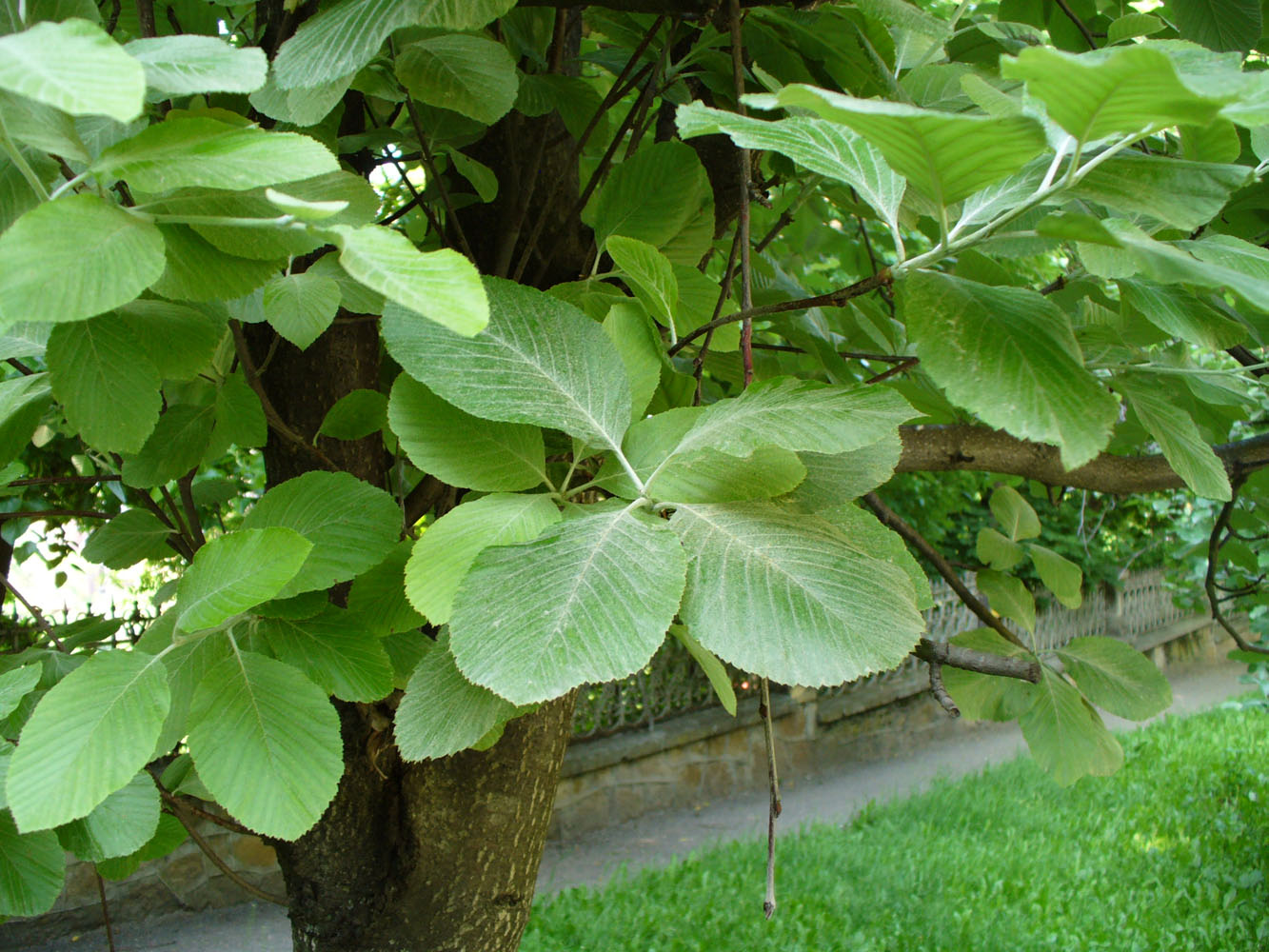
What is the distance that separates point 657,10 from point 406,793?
4.10ft

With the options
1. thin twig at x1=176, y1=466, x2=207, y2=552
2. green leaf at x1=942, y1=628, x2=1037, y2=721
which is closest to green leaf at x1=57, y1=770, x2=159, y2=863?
thin twig at x1=176, y1=466, x2=207, y2=552

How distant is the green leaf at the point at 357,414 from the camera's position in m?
1.18

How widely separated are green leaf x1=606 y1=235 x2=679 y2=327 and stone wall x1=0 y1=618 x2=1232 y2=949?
3589 millimetres

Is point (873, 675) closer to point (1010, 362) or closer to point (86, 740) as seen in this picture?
point (1010, 362)

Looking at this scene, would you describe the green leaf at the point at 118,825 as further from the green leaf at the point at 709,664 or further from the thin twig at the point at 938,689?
the thin twig at the point at 938,689

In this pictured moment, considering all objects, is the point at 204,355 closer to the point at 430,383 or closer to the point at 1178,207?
the point at 430,383

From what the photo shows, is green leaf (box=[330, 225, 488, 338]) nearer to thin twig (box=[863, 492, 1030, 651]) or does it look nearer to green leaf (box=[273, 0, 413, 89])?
green leaf (box=[273, 0, 413, 89])

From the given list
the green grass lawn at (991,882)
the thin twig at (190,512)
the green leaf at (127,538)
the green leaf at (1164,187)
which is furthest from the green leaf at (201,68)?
the green grass lawn at (991,882)

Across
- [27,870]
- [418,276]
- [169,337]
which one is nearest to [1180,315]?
[418,276]

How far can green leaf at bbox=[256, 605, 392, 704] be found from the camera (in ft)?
2.87

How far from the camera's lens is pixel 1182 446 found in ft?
3.32

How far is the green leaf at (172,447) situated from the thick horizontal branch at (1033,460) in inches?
47.1

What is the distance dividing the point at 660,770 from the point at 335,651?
6589 millimetres

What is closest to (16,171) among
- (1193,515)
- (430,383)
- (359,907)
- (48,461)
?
(430,383)
